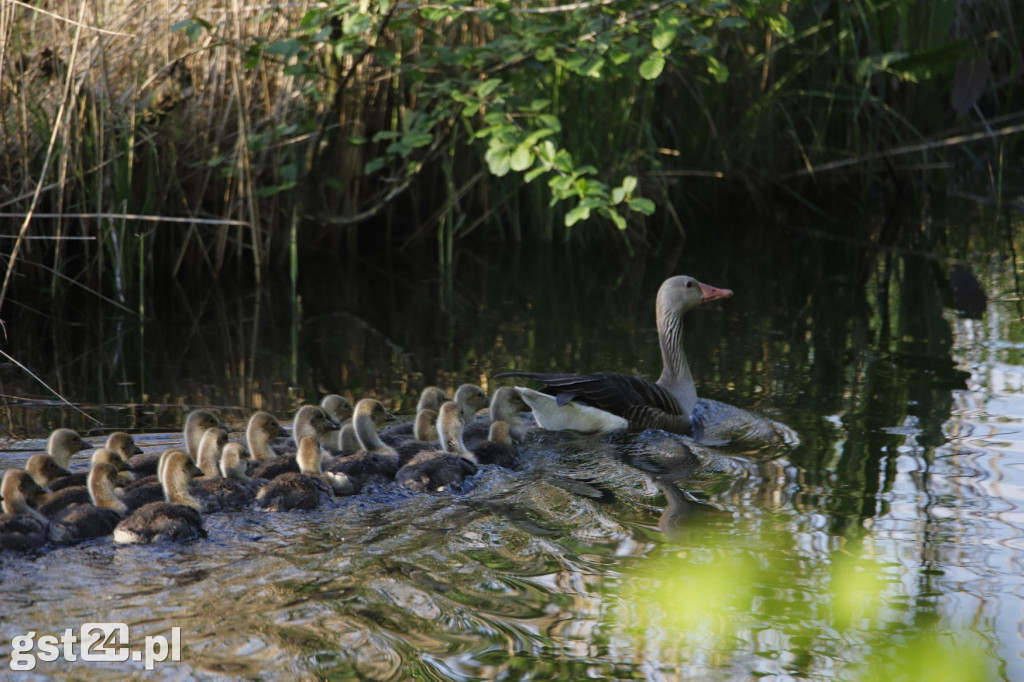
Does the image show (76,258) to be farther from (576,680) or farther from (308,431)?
(576,680)

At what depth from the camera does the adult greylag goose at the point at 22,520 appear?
519cm

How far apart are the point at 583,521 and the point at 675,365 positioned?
119 inches

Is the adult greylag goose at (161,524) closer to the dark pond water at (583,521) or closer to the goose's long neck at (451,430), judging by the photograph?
the dark pond water at (583,521)

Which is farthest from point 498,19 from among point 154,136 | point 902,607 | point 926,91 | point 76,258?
point 926,91

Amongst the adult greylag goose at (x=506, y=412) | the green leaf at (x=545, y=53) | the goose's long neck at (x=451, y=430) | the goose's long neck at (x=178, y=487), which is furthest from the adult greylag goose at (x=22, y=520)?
the green leaf at (x=545, y=53)

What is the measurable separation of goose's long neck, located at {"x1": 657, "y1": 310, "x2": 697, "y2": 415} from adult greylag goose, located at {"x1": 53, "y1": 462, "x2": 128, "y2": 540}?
3.98m

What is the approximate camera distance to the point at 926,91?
1577 centimetres

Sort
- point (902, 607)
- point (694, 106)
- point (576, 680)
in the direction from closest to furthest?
point (576, 680) → point (902, 607) → point (694, 106)

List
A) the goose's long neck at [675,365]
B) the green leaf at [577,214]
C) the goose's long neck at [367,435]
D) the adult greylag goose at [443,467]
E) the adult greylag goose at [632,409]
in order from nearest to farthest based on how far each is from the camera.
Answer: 1. the adult greylag goose at [443,467]
2. the goose's long neck at [367,435]
3. the adult greylag goose at [632,409]
4. the goose's long neck at [675,365]
5. the green leaf at [577,214]

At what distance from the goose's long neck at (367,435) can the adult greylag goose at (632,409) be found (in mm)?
956

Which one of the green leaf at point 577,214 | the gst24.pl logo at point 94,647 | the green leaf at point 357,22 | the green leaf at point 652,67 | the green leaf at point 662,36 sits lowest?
the gst24.pl logo at point 94,647

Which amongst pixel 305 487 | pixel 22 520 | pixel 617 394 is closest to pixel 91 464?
pixel 22 520

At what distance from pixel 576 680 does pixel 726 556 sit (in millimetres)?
1386

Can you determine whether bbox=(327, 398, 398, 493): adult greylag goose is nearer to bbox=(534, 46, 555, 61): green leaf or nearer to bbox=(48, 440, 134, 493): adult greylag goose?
bbox=(48, 440, 134, 493): adult greylag goose
